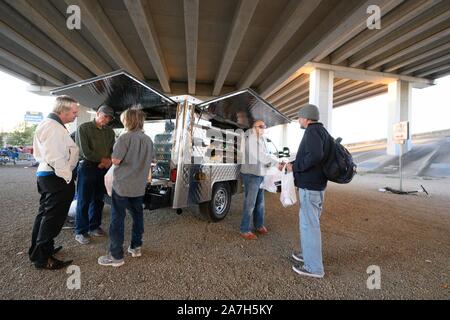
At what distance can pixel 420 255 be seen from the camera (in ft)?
10.4

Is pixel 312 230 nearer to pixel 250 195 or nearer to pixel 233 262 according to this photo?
pixel 233 262

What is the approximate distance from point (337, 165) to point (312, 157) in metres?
0.28

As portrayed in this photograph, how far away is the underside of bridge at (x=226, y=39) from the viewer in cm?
715

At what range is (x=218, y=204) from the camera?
442 cm

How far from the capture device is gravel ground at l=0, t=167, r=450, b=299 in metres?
2.17

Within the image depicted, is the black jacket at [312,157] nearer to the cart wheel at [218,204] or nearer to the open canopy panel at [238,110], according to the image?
the open canopy panel at [238,110]

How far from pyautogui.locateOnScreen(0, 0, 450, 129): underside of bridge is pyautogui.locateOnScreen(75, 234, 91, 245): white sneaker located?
6.25 meters

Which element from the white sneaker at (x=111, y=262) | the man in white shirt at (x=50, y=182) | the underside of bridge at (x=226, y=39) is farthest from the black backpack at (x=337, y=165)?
the underside of bridge at (x=226, y=39)

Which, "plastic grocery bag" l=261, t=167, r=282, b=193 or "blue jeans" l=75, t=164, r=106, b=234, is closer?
"blue jeans" l=75, t=164, r=106, b=234

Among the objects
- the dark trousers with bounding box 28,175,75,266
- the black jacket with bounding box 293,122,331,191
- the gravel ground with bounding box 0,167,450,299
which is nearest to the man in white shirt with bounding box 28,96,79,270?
the dark trousers with bounding box 28,175,75,266

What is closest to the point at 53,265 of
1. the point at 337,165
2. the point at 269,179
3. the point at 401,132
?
the point at 269,179

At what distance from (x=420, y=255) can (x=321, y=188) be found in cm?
210

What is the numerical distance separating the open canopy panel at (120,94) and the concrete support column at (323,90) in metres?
11.8

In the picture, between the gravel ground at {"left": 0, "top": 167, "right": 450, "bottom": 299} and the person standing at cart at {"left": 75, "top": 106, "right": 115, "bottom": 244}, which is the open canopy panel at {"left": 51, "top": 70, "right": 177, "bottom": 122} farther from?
the gravel ground at {"left": 0, "top": 167, "right": 450, "bottom": 299}
